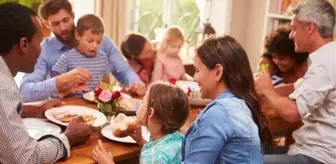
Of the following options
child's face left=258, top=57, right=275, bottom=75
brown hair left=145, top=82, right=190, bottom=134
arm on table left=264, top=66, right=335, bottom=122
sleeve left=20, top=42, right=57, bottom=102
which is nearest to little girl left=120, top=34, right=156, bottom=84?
sleeve left=20, top=42, right=57, bottom=102

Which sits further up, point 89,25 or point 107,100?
point 89,25

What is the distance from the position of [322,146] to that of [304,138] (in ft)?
0.30

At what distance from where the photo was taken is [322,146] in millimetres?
2162

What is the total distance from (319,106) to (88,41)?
1218 millimetres

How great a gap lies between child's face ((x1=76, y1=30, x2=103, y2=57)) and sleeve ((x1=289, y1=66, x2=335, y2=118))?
1.09m

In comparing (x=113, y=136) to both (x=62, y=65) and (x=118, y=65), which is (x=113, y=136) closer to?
(x=62, y=65)

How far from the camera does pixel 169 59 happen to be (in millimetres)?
3348

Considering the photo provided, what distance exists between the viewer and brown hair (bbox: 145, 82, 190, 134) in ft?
5.39

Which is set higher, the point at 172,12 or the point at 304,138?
the point at 172,12

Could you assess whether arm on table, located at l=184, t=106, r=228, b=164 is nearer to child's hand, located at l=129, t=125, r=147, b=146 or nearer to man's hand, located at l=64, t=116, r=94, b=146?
child's hand, located at l=129, t=125, r=147, b=146

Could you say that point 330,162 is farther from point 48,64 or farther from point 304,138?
point 48,64

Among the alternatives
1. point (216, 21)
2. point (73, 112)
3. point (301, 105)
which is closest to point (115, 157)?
point (73, 112)

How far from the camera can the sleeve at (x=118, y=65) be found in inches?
112

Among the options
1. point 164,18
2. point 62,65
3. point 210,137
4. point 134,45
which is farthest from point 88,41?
point 164,18
